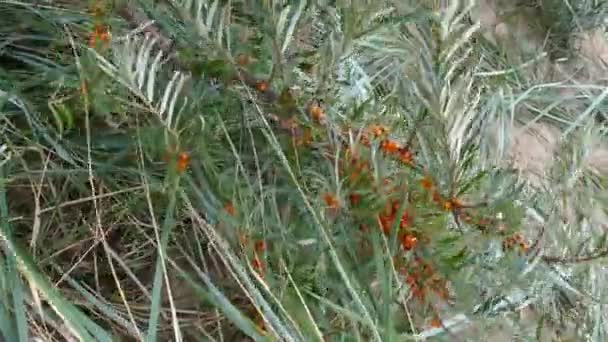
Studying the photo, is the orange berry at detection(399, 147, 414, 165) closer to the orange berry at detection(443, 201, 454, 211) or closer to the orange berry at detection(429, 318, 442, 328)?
the orange berry at detection(443, 201, 454, 211)

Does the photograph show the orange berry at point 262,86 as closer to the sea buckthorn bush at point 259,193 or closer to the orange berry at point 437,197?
the sea buckthorn bush at point 259,193

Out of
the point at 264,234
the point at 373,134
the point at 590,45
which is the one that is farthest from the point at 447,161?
the point at 590,45

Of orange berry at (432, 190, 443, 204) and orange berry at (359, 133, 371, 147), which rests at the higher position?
orange berry at (359, 133, 371, 147)

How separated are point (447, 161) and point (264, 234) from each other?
204 mm

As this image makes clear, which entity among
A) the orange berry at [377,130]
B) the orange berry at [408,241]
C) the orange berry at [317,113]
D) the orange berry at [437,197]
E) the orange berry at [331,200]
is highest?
the orange berry at [317,113]

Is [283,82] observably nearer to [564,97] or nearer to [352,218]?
[352,218]

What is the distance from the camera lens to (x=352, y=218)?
0.77m

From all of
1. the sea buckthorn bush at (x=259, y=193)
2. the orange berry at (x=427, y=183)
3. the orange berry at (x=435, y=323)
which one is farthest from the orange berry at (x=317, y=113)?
the orange berry at (x=435, y=323)

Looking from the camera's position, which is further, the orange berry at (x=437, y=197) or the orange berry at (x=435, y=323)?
the orange berry at (x=435, y=323)

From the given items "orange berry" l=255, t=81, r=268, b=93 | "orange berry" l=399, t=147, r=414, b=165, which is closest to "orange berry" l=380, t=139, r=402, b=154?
"orange berry" l=399, t=147, r=414, b=165

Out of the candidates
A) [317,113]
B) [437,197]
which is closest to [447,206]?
[437,197]

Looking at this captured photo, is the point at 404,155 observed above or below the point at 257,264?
above

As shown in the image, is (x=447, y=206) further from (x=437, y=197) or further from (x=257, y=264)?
(x=257, y=264)

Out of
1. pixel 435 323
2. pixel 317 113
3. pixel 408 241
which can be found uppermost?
pixel 317 113
